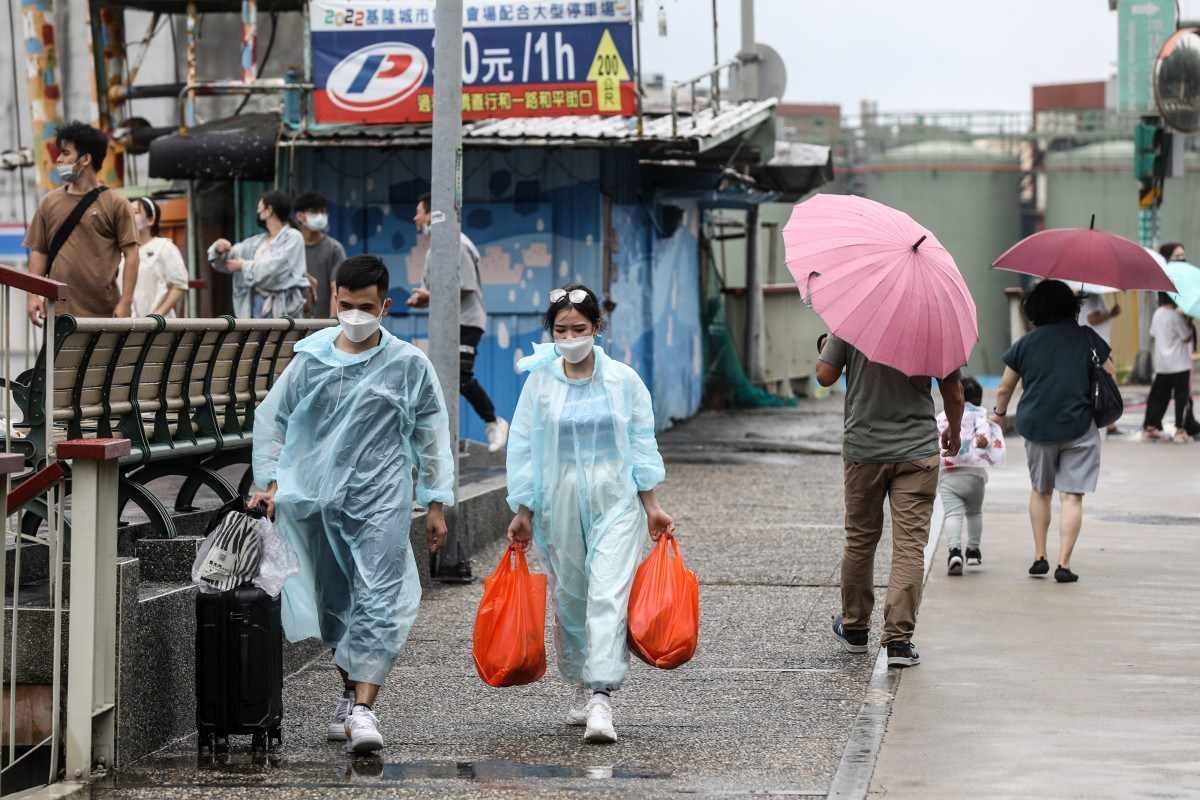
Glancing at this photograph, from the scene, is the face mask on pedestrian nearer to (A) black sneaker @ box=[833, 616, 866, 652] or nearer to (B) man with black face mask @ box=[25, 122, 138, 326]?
(B) man with black face mask @ box=[25, 122, 138, 326]

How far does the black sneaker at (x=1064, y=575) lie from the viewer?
397 inches

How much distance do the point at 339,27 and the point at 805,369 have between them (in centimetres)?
1162

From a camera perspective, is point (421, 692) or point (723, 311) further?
point (723, 311)

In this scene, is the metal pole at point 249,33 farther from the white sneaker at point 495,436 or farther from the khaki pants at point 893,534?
the khaki pants at point 893,534

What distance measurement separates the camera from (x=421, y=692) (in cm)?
739

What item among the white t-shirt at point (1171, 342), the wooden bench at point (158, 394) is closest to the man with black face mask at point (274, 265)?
the wooden bench at point (158, 394)

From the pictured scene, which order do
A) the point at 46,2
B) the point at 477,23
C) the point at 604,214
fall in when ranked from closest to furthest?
the point at 477,23
the point at 604,214
the point at 46,2

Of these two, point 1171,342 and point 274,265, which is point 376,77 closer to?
point 274,265

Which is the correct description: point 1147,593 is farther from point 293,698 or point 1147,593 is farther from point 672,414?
point 672,414

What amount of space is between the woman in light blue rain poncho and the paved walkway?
1065 millimetres

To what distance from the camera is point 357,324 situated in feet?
20.9

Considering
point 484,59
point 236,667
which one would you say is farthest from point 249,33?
point 236,667

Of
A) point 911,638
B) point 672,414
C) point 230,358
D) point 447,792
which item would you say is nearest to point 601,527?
point 447,792

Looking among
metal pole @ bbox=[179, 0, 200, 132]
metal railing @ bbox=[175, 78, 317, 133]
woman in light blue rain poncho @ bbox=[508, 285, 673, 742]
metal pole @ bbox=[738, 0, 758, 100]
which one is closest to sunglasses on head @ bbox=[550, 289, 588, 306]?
woman in light blue rain poncho @ bbox=[508, 285, 673, 742]
